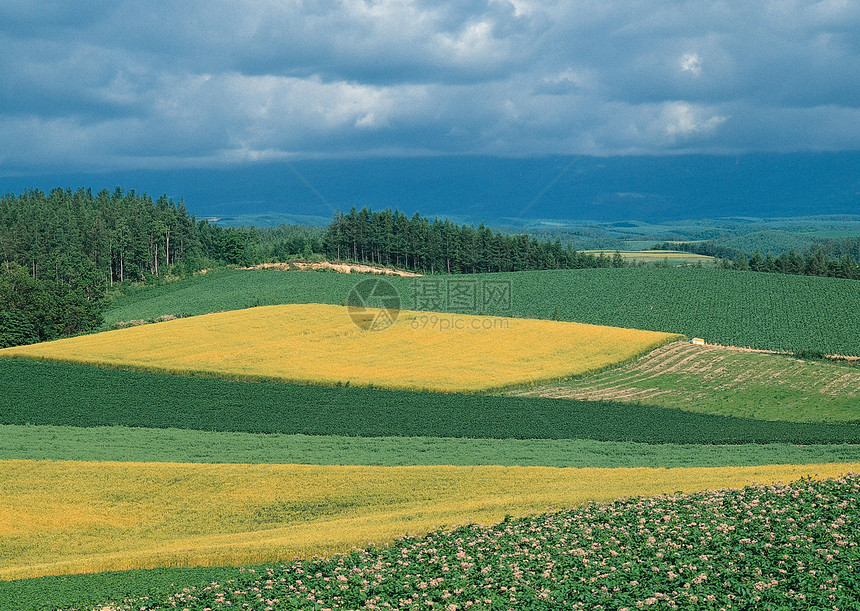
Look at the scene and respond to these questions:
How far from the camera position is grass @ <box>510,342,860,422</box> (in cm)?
4931

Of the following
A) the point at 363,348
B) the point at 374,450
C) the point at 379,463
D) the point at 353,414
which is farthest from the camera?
the point at 363,348

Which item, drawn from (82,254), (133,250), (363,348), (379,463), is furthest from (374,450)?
(133,250)

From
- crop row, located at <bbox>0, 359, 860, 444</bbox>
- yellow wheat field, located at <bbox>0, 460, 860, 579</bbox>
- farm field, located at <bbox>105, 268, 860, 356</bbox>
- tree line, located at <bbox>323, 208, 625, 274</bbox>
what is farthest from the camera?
tree line, located at <bbox>323, 208, 625, 274</bbox>

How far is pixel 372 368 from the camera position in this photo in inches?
2295

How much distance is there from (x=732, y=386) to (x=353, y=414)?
2800 cm

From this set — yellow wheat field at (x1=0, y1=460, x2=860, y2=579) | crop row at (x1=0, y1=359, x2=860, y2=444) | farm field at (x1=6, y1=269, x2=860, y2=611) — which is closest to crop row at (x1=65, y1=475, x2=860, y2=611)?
farm field at (x1=6, y1=269, x2=860, y2=611)

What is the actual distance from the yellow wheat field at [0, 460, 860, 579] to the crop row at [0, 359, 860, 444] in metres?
8.89

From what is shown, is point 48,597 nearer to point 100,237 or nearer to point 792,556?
point 792,556

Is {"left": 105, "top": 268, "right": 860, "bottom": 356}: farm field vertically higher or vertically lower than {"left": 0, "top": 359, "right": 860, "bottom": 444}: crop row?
higher

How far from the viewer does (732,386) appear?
55.3 meters

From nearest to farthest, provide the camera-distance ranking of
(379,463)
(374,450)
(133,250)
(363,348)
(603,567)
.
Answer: (603,567) < (379,463) < (374,450) < (363,348) < (133,250)

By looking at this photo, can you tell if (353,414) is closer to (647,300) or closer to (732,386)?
(732,386)

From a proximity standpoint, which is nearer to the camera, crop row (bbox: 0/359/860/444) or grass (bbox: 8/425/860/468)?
grass (bbox: 8/425/860/468)

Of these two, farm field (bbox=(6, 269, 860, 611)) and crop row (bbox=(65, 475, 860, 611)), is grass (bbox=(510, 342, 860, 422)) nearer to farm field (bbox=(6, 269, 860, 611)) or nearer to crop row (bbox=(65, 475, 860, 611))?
farm field (bbox=(6, 269, 860, 611))
